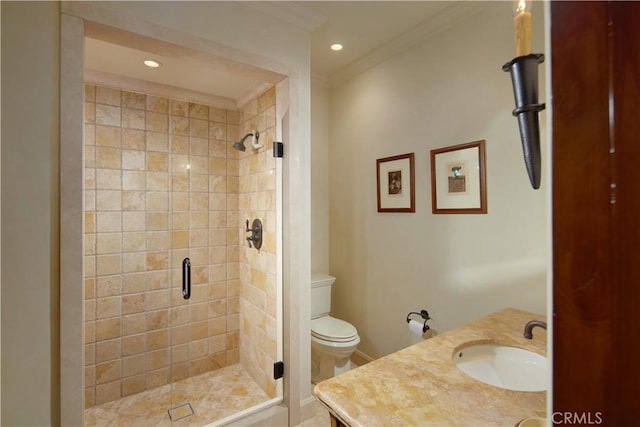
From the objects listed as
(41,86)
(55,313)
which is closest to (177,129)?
(41,86)

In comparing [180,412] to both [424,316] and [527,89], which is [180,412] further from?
[527,89]

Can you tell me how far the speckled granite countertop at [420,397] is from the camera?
727 millimetres

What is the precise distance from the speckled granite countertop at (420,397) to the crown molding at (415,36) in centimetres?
194

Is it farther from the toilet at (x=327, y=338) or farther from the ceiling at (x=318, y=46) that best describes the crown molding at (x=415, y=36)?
the toilet at (x=327, y=338)

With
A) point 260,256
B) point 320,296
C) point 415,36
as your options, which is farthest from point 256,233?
point 415,36

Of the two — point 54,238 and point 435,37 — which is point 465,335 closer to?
point 54,238

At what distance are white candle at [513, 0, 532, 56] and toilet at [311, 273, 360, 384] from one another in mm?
1947

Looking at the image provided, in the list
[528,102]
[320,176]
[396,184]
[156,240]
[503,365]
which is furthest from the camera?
[320,176]

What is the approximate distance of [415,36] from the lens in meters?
2.08

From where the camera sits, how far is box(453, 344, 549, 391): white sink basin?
1.10 m

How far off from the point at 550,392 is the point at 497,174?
1627 millimetres

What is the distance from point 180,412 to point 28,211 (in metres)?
1.77

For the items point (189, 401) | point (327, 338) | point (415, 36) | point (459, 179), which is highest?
point (415, 36)

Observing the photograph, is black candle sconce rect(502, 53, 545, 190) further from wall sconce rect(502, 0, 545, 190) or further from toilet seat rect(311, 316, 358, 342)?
toilet seat rect(311, 316, 358, 342)
